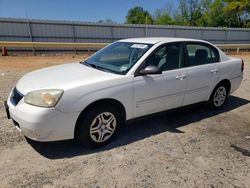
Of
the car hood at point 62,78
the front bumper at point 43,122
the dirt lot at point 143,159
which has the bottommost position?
the dirt lot at point 143,159

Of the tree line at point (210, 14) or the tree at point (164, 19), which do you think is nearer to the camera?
the tree line at point (210, 14)

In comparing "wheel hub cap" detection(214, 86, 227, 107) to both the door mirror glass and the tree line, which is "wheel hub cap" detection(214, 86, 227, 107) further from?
the tree line

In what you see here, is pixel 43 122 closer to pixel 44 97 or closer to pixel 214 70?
pixel 44 97

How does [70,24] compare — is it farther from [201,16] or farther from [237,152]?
[201,16]

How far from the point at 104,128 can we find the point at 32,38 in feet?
56.7

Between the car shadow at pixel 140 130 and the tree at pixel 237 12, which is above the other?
the tree at pixel 237 12

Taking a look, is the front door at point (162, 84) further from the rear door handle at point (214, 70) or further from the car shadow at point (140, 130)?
the rear door handle at point (214, 70)

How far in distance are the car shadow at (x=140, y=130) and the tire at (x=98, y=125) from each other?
13cm

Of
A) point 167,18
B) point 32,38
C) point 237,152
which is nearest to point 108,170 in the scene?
point 237,152

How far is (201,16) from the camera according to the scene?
55.0 meters

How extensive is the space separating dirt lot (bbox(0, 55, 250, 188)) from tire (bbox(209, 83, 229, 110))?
66cm

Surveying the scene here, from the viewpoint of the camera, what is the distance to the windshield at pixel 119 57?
3951mm

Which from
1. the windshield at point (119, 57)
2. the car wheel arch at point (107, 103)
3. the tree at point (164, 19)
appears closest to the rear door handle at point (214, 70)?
the windshield at point (119, 57)

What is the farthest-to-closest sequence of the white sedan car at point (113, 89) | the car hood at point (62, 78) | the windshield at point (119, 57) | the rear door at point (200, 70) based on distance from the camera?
the rear door at point (200, 70)
the windshield at point (119, 57)
the car hood at point (62, 78)
the white sedan car at point (113, 89)
